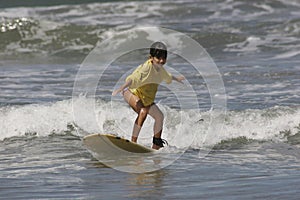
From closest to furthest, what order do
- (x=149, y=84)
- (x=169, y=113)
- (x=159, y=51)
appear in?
(x=159, y=51) < (x=149, y=84) < (x=169, y=113)

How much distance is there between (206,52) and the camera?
17812 millimetres

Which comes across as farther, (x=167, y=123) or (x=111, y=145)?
(x=167, y=123)

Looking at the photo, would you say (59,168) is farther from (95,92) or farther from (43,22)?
(43,22)

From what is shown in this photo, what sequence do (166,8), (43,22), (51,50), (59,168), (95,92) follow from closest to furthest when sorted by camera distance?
1. (59,168)
2. (95,92)
3. (51,50)
4. (43,22)
5. (166,8)

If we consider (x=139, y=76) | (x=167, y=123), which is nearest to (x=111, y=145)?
(x=139, y=76)

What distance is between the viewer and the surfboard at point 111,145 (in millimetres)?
8664

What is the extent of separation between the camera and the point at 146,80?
8797 millimetres

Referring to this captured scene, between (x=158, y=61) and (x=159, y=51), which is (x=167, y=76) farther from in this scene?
(x=159, y=51)

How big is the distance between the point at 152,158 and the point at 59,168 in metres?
1.03

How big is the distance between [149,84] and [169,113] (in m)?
2.41

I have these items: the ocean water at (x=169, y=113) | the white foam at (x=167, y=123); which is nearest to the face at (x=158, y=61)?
the ocean water at (x=169, y=113)

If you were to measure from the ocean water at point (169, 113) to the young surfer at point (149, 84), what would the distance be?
55 cm

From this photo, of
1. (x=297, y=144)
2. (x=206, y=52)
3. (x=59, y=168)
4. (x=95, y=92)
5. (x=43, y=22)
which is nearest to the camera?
(x=59, y=168)

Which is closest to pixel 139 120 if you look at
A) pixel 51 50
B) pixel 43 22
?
pixel 51 50
